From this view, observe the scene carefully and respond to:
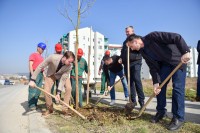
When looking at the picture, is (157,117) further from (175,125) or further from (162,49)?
(162,49)

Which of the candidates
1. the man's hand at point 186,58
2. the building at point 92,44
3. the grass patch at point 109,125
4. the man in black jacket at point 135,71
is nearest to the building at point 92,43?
the building at point 92,44

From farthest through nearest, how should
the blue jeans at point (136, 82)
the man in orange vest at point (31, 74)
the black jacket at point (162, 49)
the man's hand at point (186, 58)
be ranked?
the man in orange vest at point (31, 74) → the blue jeans at point (136, 82) → the black jacket at point (162, 49) → the man's hand at point (186, 58)

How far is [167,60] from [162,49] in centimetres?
22

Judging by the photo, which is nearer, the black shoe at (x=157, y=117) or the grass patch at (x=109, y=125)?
the grass patch at (x=109, y=125)

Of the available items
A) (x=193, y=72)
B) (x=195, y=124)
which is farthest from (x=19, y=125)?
(x=193, y=72)

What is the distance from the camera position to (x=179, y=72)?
169 inches

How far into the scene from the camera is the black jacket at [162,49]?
406 centimetres

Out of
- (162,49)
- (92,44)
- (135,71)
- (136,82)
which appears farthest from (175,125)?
(92,44)

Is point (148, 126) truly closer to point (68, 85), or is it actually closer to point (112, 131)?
point (112, 131)

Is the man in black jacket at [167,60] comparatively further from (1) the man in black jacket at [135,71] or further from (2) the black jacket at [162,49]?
(1) the man in black jacket at [135,71]

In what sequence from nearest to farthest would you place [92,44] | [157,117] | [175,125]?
[175,125], [157,117], [92,44]

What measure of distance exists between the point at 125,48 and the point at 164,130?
274 cm

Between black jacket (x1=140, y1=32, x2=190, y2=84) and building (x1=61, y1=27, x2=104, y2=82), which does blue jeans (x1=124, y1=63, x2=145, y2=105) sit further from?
building (x1=61, y1=27, x2=104, y2=82)

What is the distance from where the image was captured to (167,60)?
14.6ft
